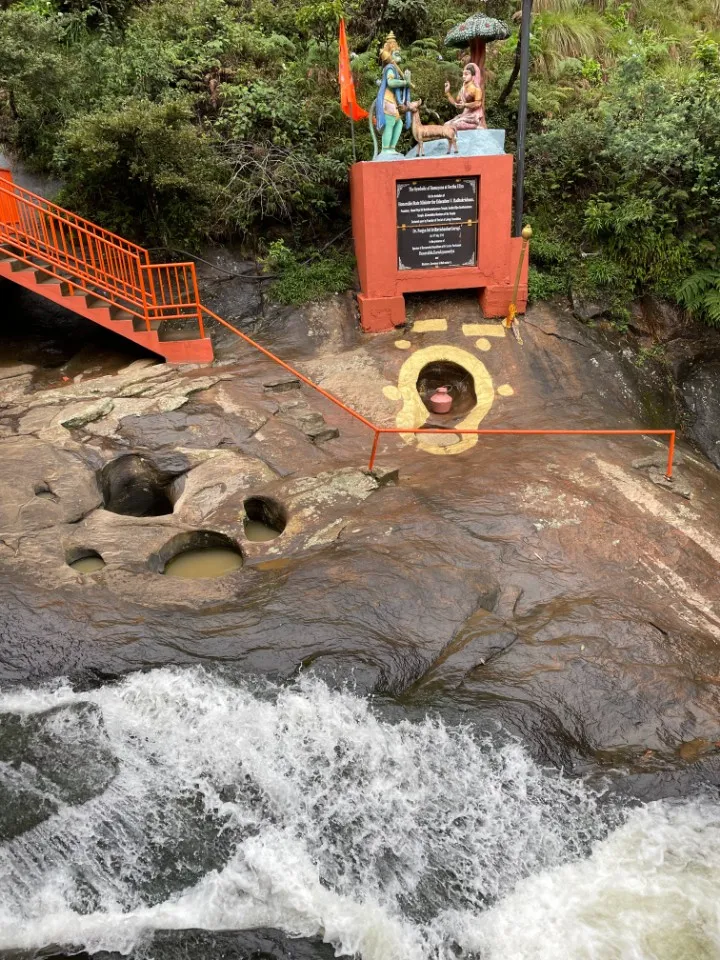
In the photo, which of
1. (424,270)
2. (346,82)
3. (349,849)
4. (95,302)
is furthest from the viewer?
(424,270)

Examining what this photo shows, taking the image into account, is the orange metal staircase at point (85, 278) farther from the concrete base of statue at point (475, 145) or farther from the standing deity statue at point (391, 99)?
the concrete base of statue at point (475, 145)

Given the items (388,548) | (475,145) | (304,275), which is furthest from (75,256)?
(388,548)

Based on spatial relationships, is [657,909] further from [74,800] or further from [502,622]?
[74,800]

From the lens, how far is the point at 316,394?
10.1 meters

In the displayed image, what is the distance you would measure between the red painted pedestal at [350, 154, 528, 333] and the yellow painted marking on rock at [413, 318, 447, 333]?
26 cm

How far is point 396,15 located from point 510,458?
34.1 feet

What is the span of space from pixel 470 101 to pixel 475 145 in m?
0.60

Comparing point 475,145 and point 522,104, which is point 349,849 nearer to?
point 475,145

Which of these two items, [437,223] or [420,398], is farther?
[437,223]

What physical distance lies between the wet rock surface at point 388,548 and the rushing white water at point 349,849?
1.36 feet

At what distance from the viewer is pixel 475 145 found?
10.4 metres

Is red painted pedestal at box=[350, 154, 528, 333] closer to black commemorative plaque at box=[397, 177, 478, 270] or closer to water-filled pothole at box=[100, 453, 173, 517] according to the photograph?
black commemorative plaque at box=[397, 177, 478, 270]

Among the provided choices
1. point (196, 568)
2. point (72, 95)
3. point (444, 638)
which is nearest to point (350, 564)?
point (444, 638)

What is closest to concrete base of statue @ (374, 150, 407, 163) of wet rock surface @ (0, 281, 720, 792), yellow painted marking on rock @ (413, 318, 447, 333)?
yellow painted marking on rock @ (413, 318, 447, 333)
